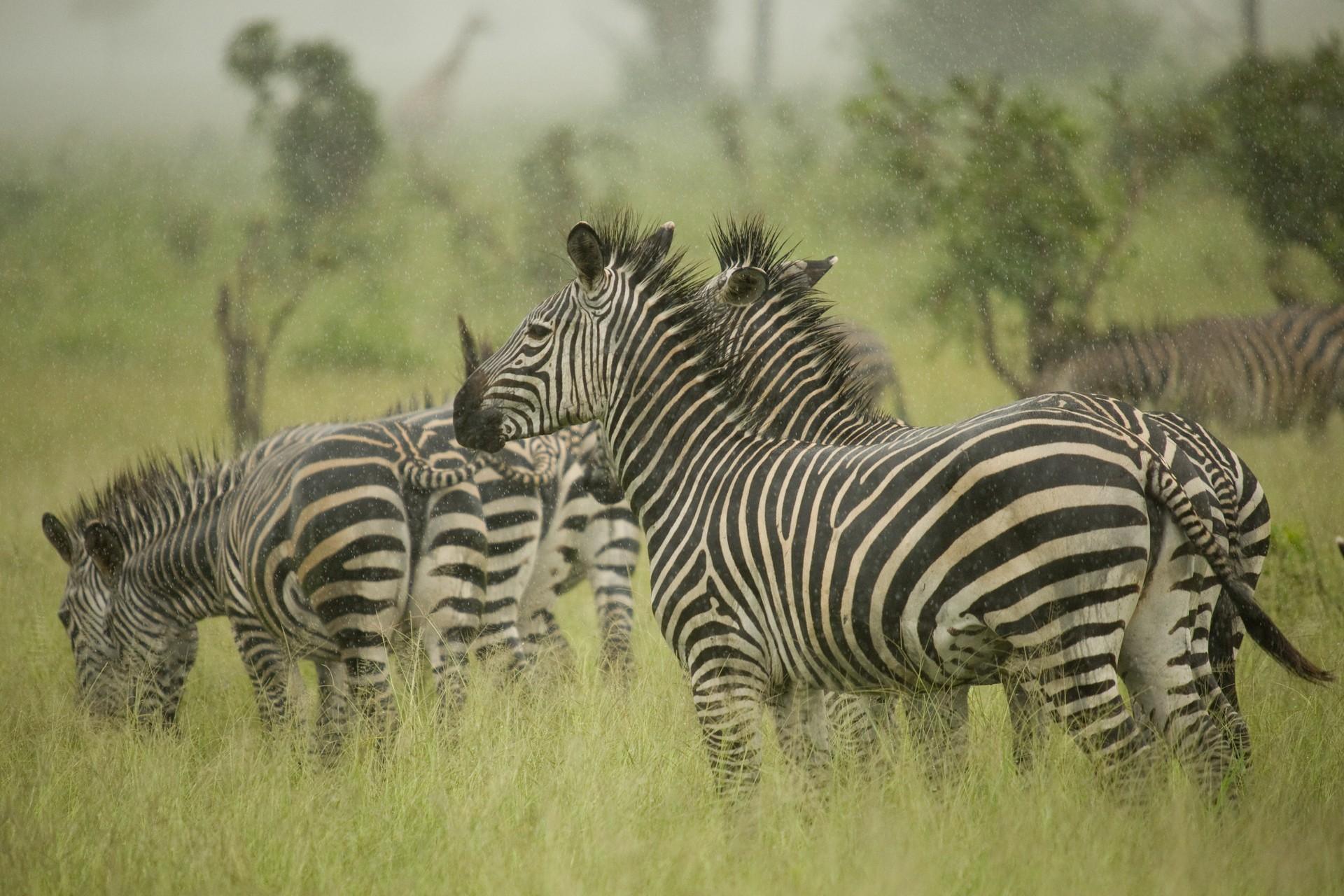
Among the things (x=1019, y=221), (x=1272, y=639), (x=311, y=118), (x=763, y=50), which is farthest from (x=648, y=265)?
(x=763, y=50)

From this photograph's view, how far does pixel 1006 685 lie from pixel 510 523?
330 centimetres

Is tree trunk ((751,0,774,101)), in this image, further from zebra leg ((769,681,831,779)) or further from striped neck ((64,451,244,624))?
zebra leg ((769,681,831,779))

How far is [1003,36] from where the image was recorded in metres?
27.1

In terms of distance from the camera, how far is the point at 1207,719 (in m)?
3.31

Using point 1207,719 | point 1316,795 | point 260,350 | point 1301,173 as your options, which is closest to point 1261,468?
point 1301,173

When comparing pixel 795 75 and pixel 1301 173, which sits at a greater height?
pixel 795 75

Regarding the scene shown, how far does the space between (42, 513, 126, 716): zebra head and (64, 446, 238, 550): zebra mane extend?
12 centimetres

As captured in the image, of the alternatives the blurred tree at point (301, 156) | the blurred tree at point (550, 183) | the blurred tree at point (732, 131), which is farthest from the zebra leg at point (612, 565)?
the blurred tree at point (732, 131)

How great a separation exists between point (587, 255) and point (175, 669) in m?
3.58

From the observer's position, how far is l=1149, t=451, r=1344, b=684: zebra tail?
3131mm

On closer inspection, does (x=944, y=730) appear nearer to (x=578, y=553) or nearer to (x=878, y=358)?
(x=578, y=553)

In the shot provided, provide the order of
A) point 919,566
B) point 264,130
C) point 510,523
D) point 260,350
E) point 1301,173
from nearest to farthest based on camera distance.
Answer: point 919,566, point 510,523, point 1301,173, point 260,350, point 264,130

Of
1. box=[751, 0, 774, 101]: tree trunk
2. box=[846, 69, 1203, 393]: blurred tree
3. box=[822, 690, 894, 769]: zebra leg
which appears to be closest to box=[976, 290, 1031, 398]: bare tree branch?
box=[846, 69, 1203, 393]: blurred tree

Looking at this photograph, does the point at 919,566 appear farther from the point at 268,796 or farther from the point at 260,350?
the point at 260,350
